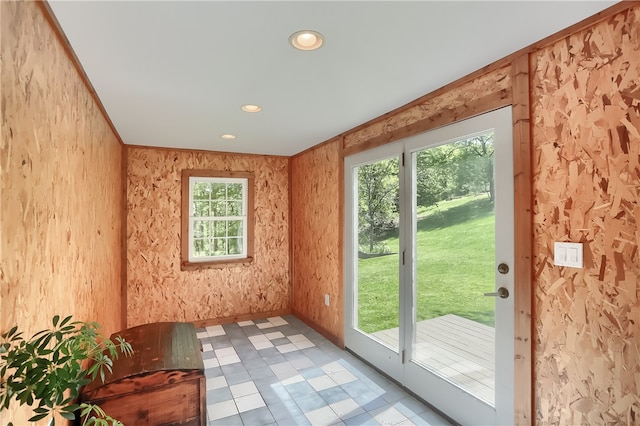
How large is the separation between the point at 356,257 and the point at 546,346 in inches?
76.2

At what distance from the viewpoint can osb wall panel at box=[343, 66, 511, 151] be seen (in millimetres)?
1971

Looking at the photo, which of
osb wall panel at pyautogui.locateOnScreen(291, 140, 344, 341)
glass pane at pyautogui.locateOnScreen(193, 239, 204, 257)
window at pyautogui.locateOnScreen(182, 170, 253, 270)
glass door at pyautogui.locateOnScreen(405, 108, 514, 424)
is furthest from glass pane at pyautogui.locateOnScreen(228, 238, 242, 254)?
glass door at pyautogui.locateOnScreen(405, 108, 514, 424)

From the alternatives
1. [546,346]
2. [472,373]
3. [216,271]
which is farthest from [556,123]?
[216,271]

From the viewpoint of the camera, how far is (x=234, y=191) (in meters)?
4.75

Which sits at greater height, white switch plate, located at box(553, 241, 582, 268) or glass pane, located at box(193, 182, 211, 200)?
glass pane, located at box(193, 182, 211, 200)

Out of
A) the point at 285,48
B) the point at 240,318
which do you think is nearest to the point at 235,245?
the point at 240,318

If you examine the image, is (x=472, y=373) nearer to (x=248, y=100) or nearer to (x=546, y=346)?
(x=546, y=346)

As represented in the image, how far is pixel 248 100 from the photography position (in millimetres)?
2551

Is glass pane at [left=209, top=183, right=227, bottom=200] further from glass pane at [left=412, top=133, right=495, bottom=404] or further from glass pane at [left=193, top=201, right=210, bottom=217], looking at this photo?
glass pane at [left=412, top=133, right=495, bottom=404]

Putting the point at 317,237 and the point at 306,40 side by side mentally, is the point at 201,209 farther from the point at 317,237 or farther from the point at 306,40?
the point at 306,40

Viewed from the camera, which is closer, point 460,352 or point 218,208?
point 460,352

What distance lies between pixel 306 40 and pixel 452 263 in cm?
177

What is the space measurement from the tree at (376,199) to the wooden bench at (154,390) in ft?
6.15

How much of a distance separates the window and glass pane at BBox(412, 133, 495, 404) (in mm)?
2841
